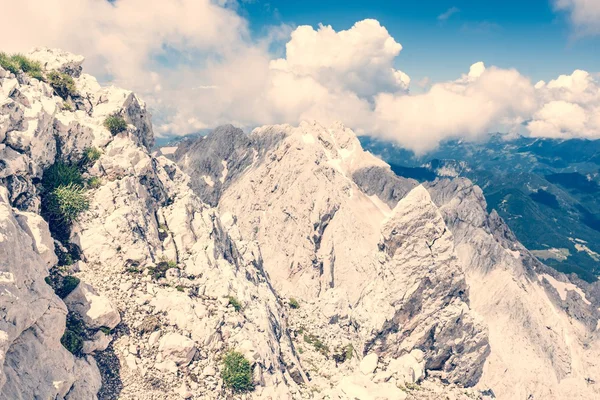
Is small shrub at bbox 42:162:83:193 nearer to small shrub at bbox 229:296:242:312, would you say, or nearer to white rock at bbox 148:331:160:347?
white rock at bbox 148:331:160:347

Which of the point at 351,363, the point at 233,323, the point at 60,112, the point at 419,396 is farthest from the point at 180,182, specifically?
the point at 419,396

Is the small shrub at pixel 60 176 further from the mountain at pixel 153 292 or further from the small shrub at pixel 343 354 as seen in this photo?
the small shrub at pixel 343 354

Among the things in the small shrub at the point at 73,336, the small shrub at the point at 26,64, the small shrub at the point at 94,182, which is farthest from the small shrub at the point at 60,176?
the small shrub at the point at 26,64

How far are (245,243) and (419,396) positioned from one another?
139 ft

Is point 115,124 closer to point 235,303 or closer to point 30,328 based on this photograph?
point 235,303

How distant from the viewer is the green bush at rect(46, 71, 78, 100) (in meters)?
52.2

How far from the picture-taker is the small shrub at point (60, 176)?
39844mm

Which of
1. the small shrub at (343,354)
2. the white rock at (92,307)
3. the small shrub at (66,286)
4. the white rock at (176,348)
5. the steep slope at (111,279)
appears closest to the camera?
the steep slope at (111,279)

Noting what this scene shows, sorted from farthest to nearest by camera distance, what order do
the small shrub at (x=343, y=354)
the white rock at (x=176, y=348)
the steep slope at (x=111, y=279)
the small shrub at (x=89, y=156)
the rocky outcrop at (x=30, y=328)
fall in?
1. the small shrub at (x=343, y=354)
2. the small shrub at (x=89, y=156)
3. the white rock at (x=176, y=348)
4. the steep slope at (x=111, y=279)
5. the rocky outcrop at (x=30, y=328)

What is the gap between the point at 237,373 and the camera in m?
36.7

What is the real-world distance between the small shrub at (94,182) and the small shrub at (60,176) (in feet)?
3.04

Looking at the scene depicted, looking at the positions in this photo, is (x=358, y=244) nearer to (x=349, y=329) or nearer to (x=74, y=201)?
(x=349, y=329)

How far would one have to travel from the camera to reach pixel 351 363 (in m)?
59.3

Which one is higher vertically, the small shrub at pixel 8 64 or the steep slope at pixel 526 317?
the small shrub at pixel 8 64
